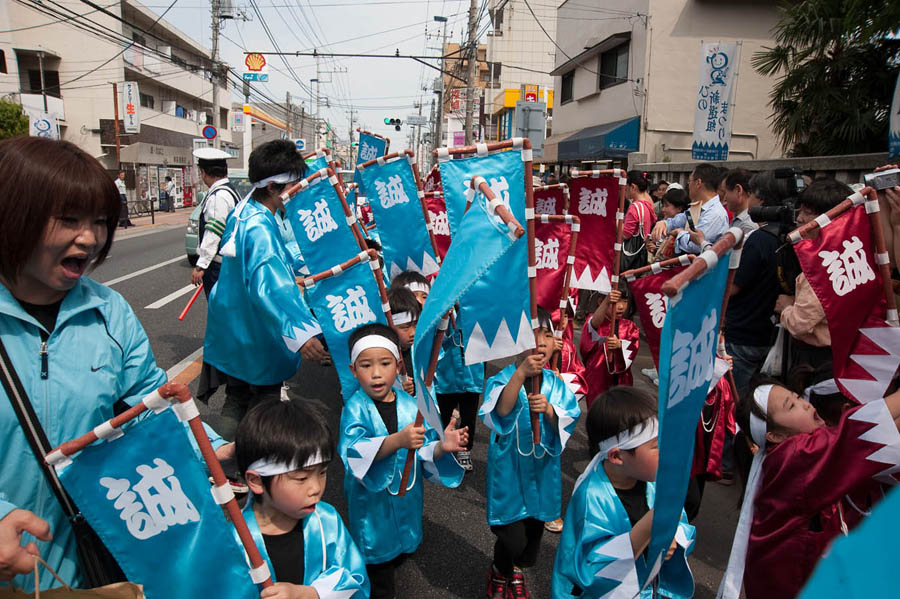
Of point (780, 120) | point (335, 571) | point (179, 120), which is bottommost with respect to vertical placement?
point (335, 571)

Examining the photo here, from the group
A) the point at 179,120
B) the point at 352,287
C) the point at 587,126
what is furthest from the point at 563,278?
the point at 179,120

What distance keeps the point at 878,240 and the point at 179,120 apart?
39654 millimetres

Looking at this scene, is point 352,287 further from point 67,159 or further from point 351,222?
point 67,159

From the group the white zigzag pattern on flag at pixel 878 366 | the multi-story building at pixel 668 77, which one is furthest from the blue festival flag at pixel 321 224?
the multi-story building at pixel 668 77

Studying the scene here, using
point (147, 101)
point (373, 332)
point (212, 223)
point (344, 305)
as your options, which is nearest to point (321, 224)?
point (344, 305)

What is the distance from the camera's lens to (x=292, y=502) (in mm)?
1862

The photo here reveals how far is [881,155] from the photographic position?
19.1 ft

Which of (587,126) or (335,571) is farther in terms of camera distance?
(587,126)

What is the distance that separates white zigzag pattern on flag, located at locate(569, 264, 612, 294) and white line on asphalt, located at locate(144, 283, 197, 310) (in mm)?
6654

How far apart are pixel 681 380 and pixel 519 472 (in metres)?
1.36

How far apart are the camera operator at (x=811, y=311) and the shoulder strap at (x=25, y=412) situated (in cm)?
353

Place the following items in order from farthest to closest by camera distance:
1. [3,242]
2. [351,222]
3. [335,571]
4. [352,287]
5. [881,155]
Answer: [881,155], [351,222], [352,287], [335,571], [3,242]

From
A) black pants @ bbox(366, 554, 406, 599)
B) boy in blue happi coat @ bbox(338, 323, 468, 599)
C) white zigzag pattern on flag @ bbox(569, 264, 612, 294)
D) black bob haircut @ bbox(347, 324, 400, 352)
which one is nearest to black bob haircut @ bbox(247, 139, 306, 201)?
black bob haircut @ bbox(347, 324, 400, 352)

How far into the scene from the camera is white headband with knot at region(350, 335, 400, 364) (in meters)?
2.70
